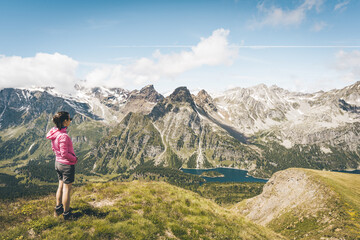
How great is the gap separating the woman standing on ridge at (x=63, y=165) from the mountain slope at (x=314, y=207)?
37.1m

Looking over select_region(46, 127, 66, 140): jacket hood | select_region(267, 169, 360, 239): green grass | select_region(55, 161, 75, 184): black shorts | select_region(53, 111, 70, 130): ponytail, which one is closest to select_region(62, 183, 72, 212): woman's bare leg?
select_region(55, 161, 75, 184): black shorts

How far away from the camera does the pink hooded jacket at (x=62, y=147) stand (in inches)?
473

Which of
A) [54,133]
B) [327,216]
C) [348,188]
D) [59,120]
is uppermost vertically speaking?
[59,120]

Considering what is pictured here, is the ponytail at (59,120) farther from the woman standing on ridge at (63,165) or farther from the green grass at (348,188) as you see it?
the green grass at (348,188)

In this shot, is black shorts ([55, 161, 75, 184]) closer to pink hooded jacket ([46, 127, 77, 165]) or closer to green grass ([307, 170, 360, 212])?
pink hooded jacket ([46, 127, 77, 165])

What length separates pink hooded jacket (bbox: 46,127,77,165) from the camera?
1202cm

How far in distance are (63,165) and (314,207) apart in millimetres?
52475

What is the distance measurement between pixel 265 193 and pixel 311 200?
29.9 metres

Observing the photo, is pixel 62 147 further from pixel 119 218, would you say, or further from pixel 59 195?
pixel 119 218

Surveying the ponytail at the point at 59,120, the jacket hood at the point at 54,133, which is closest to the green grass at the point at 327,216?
the jacket hood at the point at 54,133

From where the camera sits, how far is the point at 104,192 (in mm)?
18828

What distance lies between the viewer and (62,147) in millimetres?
12031

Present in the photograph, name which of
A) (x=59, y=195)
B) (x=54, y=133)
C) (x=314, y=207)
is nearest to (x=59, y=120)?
(x=54, y=133)

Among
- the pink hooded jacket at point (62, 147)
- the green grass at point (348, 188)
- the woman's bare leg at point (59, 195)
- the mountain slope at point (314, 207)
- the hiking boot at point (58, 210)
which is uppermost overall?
the pink hooded jacket at point (62, 147)
